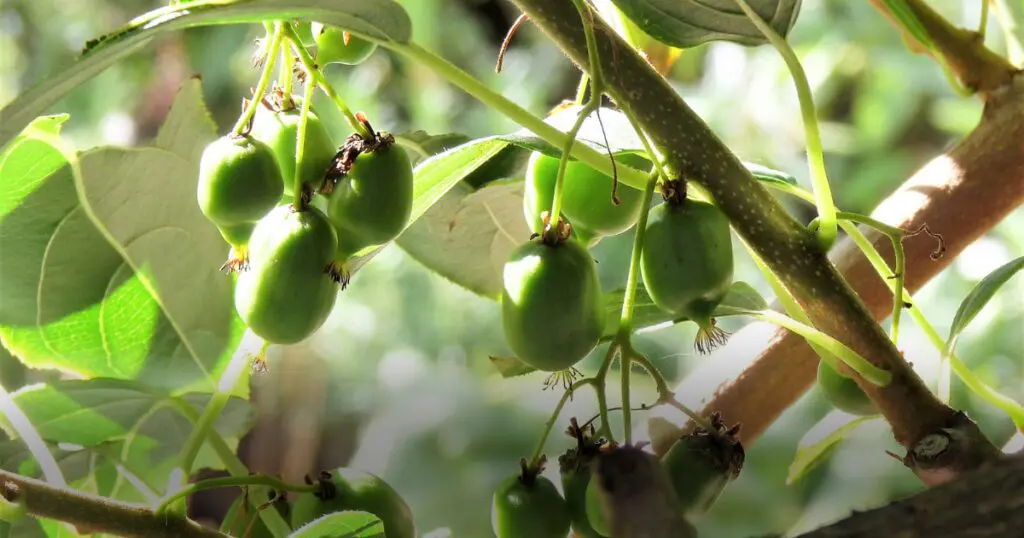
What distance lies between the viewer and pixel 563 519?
291 millimetres

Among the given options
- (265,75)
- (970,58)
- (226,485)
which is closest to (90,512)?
(226,485)

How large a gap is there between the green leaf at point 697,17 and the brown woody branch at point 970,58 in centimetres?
11

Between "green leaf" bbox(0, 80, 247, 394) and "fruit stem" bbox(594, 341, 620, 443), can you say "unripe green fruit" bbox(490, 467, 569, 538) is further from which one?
"green leaf" bbox(0, 80, 247, 394)

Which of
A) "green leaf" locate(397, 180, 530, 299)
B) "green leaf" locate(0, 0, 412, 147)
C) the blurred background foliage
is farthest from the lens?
the blurred background foliage

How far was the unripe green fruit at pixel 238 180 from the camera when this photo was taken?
275mm

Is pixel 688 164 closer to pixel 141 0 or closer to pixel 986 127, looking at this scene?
pixel 986 127

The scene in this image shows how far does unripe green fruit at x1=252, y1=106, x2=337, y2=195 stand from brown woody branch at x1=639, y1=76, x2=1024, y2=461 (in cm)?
18

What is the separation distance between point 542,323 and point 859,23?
48.2 inches

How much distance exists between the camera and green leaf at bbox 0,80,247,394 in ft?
1.18

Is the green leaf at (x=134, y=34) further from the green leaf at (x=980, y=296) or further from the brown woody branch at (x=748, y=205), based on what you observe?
the green leaf at (x=980, y=296)

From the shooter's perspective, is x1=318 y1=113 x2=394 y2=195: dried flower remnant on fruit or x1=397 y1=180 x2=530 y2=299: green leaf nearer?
x1=318 y1=113 x2=394 y2=195: dried flower remnant on fruit

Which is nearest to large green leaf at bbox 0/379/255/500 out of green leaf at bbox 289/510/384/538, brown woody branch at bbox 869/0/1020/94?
green leaf at bbox 289/510/384/538

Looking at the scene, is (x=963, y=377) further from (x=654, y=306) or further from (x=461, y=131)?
(x=461, y=131)

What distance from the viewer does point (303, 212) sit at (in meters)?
0.28
